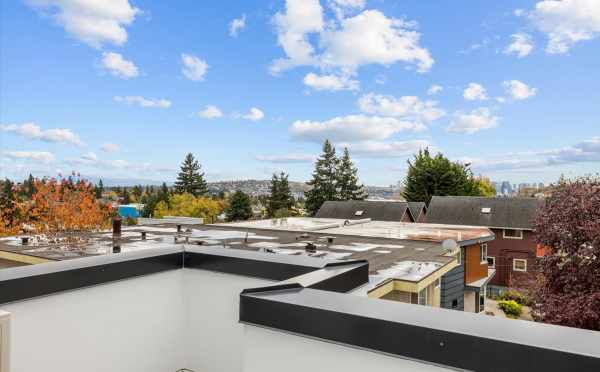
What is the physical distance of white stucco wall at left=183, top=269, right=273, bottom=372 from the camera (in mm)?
4168

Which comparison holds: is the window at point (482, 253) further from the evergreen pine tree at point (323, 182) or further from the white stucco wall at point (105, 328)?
the evergreen pine tree at point (323, 182)

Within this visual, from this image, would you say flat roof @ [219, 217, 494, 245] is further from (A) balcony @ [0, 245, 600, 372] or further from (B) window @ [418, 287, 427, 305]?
(A) balcony @ [0, 245, 600, 372]

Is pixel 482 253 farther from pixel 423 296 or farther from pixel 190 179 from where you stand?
pixel 190 179

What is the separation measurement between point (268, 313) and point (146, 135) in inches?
1578

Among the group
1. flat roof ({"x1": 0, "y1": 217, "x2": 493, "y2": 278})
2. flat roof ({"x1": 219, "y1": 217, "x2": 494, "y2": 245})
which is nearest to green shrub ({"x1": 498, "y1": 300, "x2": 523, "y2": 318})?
flat roof ({"x1": 219, "y1": 217, "x2": 494, "y2": 245})

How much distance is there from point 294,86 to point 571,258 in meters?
36.6

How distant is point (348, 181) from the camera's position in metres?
51.4

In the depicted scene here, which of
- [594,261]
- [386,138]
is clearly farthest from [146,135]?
[594,261]

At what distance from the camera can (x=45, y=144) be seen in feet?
101

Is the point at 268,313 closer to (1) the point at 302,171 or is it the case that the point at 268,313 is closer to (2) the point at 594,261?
(2) the point at 594,261

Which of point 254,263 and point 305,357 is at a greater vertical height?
point 254,263

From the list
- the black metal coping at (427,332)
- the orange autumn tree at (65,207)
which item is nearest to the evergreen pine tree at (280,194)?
the orange autumn tree at (65,207)

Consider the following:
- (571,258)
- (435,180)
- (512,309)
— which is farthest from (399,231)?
(435,180)

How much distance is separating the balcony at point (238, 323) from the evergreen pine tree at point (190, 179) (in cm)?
5315
